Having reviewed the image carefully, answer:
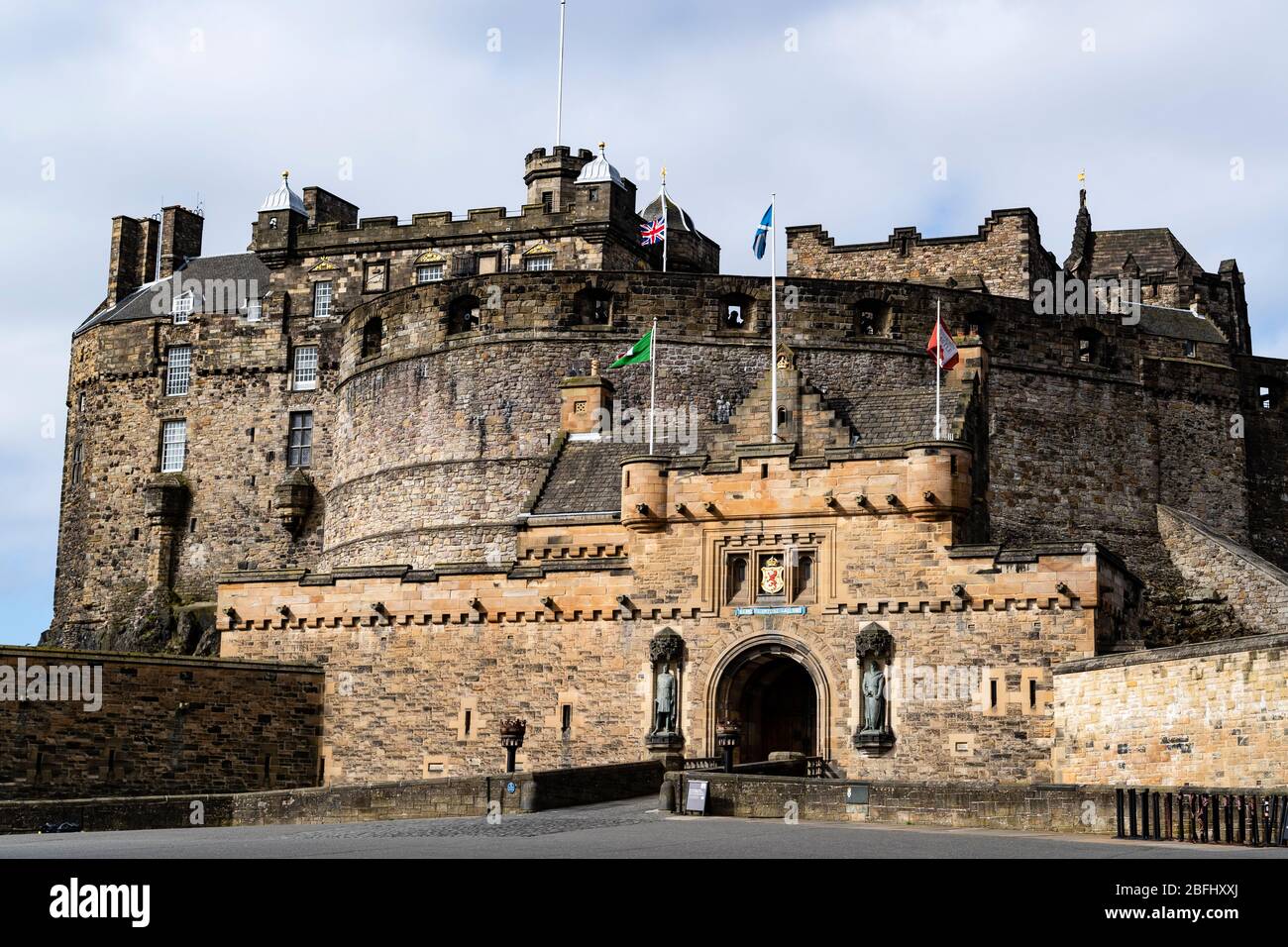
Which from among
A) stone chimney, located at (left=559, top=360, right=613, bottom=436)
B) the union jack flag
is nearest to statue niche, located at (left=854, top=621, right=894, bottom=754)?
stone chimney, located at (left=559, top=360, right=613, bottom=436)

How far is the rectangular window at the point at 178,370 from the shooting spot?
1989 inches

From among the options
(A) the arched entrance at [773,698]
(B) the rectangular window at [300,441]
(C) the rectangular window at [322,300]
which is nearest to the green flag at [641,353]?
(A) the arched entrance at [773,698]

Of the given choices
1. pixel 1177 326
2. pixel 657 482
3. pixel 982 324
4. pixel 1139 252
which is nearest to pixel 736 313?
pixel 982 324

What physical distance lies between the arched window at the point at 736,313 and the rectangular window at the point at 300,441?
12.2m

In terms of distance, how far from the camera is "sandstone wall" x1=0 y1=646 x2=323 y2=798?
98.0 feet

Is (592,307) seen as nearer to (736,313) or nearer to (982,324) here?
(736,313)

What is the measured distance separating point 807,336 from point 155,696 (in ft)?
53.2

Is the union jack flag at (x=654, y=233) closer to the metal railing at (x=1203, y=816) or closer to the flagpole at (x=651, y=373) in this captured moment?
the flagpole at (x=651, y=373)

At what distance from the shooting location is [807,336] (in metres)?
41.2

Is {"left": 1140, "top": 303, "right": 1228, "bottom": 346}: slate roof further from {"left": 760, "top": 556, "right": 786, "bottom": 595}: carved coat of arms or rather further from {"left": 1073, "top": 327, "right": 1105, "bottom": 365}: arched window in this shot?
{"left": 760, "top": 556, "right": 786, "bottom": 595}: carved coat of arms

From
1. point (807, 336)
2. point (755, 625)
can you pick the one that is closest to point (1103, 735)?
point (755, 625)

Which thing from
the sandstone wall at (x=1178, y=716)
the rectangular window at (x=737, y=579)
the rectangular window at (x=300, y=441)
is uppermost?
the rectangular window at (x=300, y=441)

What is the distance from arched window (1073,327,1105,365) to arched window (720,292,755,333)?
7.63 metres

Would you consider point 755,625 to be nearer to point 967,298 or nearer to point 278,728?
point 278,728
